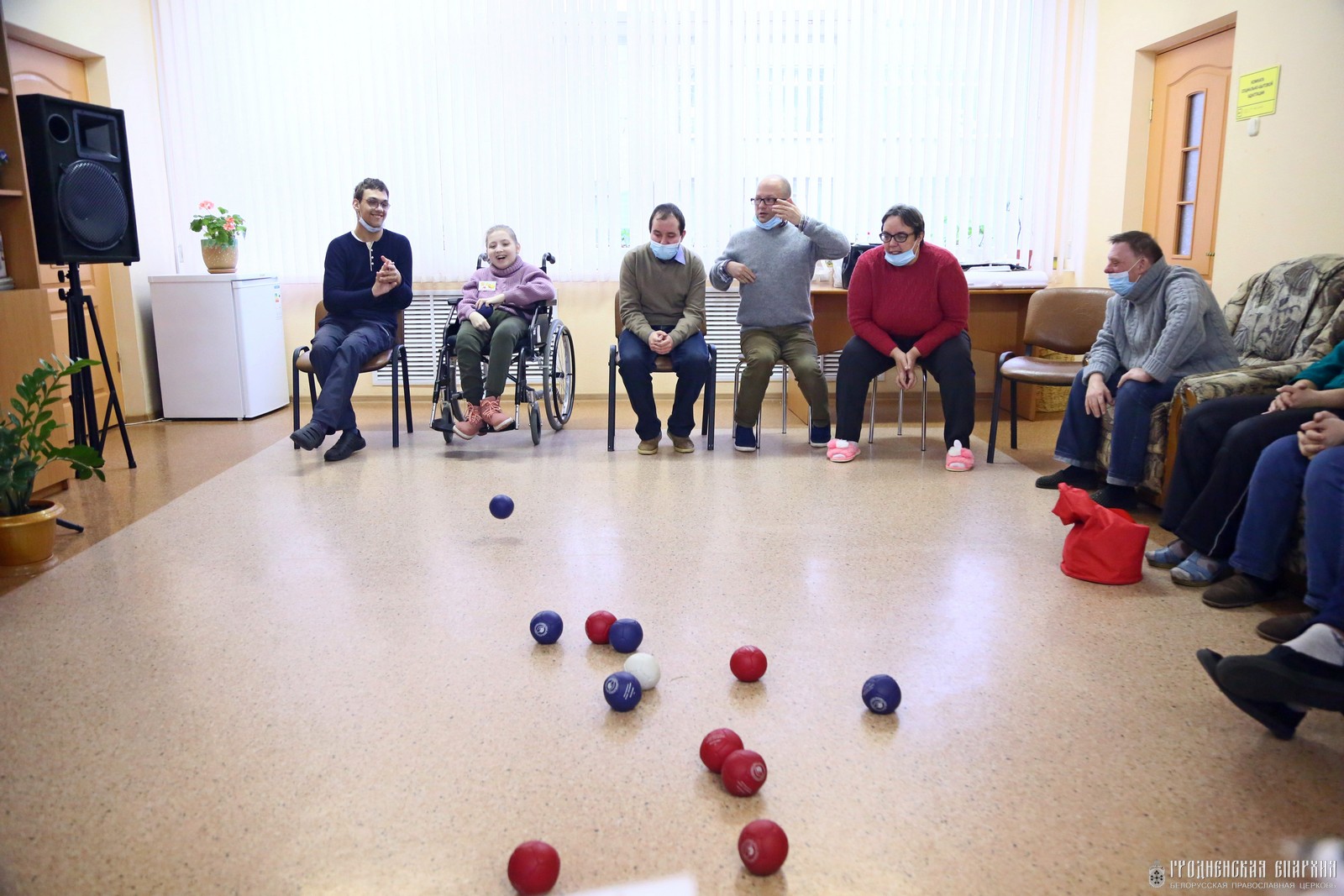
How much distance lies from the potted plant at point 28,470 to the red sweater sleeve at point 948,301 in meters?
3.35

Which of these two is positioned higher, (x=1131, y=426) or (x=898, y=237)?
(x=898, y=237)

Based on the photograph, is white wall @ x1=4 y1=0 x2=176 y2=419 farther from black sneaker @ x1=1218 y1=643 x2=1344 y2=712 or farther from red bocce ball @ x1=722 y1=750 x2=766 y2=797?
black sneaker @ x1=1218 y1=643 x2=1344 y2=712

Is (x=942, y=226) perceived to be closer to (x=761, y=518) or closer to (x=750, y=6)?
(x=750, y=6)

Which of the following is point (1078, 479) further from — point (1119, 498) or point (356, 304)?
point (356, 304)

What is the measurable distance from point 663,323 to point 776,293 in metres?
0.57

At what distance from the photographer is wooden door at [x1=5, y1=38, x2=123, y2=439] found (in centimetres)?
480

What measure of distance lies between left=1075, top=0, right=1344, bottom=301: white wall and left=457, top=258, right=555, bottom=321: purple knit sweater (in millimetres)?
3253

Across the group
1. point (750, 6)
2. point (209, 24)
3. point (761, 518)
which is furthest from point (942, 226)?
point (209, 24)

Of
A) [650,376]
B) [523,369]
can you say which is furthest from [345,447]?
[650,376]

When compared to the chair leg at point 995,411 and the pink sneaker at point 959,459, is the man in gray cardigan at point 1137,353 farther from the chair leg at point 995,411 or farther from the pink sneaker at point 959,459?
the chair leg at point 995,411

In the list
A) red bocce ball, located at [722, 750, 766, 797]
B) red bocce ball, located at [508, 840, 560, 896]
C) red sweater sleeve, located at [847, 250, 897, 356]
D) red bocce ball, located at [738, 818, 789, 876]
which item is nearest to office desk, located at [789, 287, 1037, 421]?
red sweater sleeve, located at [847, 250, 897, 356]

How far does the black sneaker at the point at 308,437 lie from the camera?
14.3ft

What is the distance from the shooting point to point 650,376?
4664 millimetres

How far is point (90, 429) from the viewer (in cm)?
418
